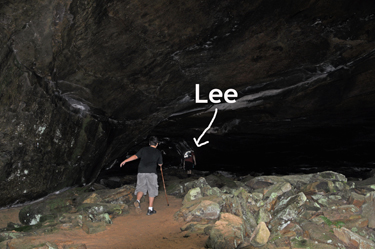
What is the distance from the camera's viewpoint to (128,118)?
36.9 feet

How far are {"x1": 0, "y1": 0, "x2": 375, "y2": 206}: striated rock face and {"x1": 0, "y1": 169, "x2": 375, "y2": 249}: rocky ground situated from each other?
2167mm

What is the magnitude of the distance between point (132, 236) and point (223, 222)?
1945 millimetres

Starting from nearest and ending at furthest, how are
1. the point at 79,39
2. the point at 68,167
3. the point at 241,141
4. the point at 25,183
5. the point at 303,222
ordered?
1. the point at 303,222
2. the point at 79,39
3. the point at 25,183
4. the point at 68,167
5. the point at 241,141

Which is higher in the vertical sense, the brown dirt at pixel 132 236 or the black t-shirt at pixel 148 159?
the black t-shirt at pixel 148 159

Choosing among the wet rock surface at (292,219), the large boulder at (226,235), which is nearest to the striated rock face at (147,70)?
the wet rock surface at (292,219)

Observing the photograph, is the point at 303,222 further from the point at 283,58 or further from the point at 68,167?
the point at 68,167

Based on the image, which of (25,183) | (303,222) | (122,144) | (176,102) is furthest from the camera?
(122,144)

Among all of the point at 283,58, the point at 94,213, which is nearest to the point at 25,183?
the point at 94,213

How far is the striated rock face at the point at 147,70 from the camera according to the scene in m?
6.64

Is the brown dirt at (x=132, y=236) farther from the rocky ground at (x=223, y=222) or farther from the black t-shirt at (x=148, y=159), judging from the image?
the black t-shirt at (x=148, y=159)

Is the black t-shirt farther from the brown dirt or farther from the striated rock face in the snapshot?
the striated rock face

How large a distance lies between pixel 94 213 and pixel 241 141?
1026cm

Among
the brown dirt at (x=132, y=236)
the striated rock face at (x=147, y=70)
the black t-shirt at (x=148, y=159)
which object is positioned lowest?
the brown dirt at (x=132, y=236)

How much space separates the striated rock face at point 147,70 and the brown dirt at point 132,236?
2.64 m
